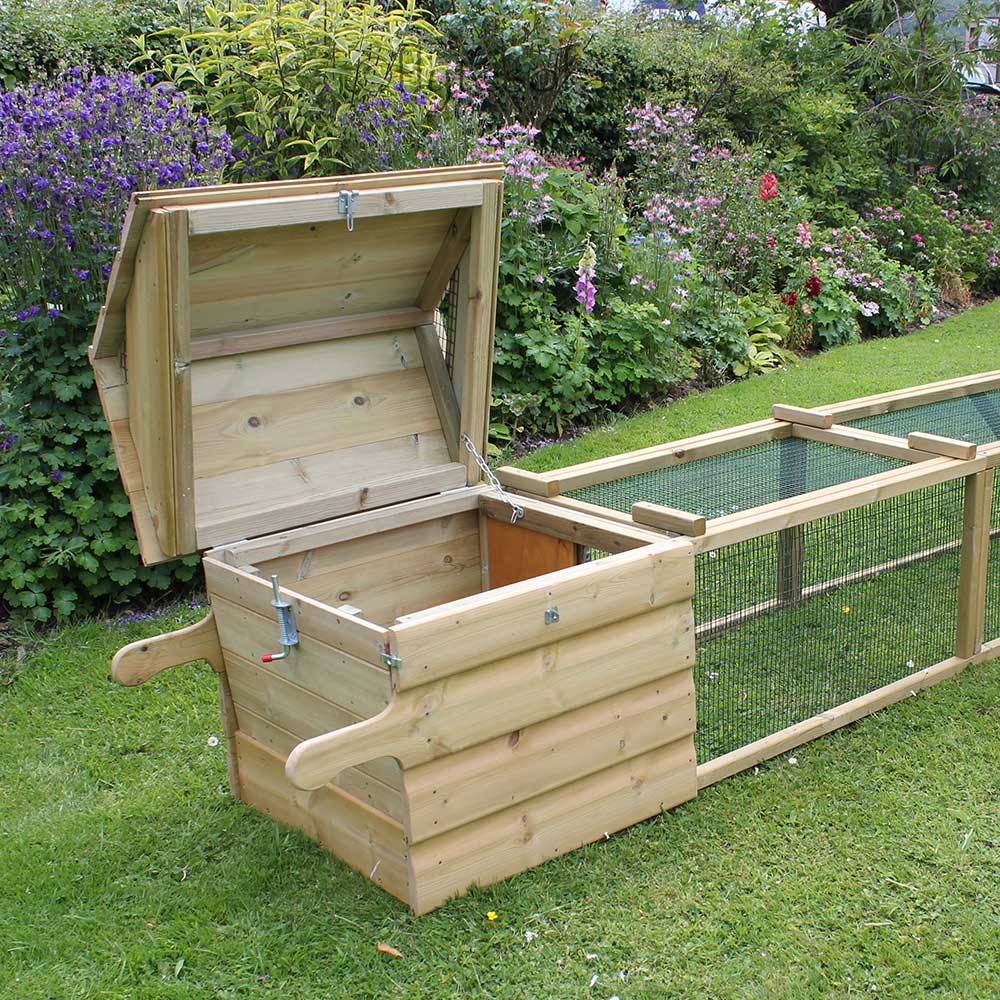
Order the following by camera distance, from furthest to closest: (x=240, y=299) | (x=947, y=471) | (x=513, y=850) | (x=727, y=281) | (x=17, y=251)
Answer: (x=727, y=281) → (x=17, y=251) → (x=947, y=471) → (x=240, y=299) → (x=513, y=850)

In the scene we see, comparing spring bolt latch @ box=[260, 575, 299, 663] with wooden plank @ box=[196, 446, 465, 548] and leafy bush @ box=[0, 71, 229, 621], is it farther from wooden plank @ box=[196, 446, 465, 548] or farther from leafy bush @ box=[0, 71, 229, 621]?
leafy bush @ box=[0, 71, 229, 621]

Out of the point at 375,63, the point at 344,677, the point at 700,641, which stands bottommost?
the point at 700,641

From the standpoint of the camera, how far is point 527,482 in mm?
3414

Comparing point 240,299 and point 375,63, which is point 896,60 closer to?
point 375,63

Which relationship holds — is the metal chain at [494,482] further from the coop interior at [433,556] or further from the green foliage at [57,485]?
the green foliage at [57,485]

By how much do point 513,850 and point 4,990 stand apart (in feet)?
3.74

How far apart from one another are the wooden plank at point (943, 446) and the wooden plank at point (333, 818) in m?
2.10

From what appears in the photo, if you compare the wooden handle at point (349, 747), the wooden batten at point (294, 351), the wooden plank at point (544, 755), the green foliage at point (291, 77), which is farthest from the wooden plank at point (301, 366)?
the green foliage at point (291, 77)

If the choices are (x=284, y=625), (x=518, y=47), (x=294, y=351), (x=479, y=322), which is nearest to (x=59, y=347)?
(x=294, y=351)

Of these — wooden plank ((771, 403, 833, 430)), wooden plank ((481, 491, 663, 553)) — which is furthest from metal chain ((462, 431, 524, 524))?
wooden plank ((771, 403, 833, 430))

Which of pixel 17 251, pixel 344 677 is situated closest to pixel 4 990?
pixel 344 677

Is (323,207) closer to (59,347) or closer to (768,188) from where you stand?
(59,347)

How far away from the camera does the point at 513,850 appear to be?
2.72 metres

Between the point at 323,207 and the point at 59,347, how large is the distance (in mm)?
2155
